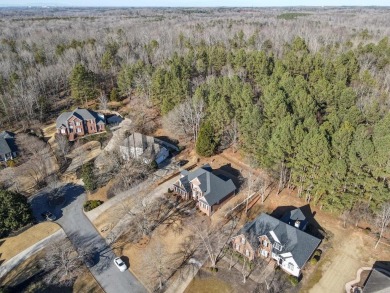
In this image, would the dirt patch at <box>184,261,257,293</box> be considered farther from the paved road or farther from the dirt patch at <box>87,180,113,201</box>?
the dirt patch at <box>87,180,113,201</box>

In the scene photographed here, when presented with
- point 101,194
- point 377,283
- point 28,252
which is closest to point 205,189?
point 101,194

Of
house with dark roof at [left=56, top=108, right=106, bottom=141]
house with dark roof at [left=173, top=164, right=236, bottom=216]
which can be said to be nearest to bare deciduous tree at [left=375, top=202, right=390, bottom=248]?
house with dark roof at [left=173, top=164, right=236, bottom=216]

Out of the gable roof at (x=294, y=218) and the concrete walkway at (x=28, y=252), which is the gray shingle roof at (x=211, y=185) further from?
the concrete walkway at (x=28, y=252)

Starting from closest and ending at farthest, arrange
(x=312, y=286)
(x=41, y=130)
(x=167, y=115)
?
(x=312, y=286)
(x=167, y=115)
(x=41, y=130)

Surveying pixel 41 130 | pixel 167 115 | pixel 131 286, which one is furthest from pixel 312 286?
pixel 41 130

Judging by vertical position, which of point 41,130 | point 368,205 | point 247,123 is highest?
point 247,123

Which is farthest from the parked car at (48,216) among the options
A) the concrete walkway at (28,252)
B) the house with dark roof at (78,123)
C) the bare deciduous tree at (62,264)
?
the house with dark roof at (78,123)

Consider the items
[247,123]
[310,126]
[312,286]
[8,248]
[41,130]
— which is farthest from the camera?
[41,130]

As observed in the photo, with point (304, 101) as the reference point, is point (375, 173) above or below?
below

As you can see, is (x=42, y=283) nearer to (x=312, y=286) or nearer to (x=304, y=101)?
(x=312, y=286)
